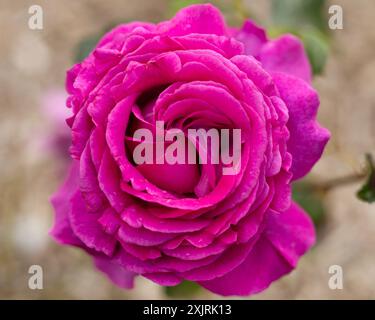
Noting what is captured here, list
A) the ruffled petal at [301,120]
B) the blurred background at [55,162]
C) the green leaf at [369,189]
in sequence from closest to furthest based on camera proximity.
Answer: the ruffled petal at [301,120] → the green leaf at [369,189] → the blurred background at [55,162]

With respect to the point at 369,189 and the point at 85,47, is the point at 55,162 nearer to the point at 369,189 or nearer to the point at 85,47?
the point at 85,47

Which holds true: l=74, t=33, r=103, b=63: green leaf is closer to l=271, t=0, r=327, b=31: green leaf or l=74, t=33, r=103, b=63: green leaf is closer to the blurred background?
the blurred background

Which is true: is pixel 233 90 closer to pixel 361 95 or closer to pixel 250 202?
pixel 250 202

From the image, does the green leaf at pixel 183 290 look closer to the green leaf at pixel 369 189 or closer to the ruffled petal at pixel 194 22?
the green leaf at pixel 369 189

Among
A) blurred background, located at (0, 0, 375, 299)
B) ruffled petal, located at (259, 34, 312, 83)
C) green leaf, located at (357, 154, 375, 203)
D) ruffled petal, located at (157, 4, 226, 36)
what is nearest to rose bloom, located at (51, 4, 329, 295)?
ruffled petal, located at (157, 4, 226, 36)

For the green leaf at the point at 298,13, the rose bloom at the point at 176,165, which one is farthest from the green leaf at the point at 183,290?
the green leaf at the point at 298,13

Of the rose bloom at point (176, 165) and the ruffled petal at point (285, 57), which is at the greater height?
the ruffled petal at point (285, 57)
